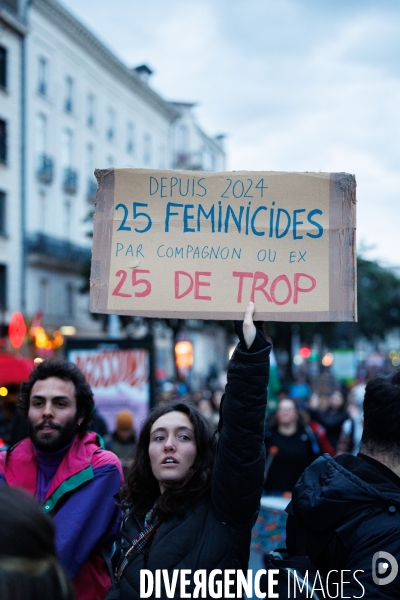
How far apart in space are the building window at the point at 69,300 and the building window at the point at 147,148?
9903 millimetres

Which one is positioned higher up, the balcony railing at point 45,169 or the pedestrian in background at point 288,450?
the balcony railing at point 45,169

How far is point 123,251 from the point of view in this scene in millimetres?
2568

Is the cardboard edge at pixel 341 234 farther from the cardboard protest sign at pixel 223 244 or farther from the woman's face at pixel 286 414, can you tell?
the woman's face at pixel 286 414

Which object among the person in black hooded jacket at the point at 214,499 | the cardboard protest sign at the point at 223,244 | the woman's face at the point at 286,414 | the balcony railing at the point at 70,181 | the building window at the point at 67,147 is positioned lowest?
the woman's face at the point at 286,414

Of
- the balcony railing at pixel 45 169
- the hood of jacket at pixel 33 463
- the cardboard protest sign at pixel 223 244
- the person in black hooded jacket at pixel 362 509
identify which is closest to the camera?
the person in black hooded jacket at pixel 362 509

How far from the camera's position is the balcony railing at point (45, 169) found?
96.4 ft

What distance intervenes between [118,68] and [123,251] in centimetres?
3461

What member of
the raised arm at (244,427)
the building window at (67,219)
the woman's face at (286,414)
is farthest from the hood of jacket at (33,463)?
the building window at (67,219)

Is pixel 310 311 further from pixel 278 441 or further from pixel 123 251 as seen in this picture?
pixel 278 441

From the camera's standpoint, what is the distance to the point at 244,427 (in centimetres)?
222

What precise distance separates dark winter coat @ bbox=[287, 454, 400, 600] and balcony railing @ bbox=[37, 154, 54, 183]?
28.6m

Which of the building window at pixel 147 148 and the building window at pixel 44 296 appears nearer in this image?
the building window at pixel 44 296

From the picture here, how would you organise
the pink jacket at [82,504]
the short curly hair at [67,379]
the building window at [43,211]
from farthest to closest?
1. the building window at [43,211]
2. the short curly hair at [67,379]
3. the pink jacket at [82,504]

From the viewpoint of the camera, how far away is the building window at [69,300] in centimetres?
3272
